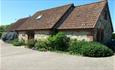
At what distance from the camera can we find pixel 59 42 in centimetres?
1912

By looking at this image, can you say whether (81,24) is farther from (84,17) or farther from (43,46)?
(43,46)

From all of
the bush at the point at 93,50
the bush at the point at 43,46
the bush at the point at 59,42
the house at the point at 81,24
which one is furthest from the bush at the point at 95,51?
the bush at the point at 43,46

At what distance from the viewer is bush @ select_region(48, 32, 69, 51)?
1908 centimetres

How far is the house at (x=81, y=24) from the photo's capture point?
19.0m

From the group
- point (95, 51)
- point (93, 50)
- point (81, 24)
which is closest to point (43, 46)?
point (81, 24)

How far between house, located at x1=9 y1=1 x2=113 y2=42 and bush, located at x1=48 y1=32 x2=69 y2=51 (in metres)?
1.23

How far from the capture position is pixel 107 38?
870 inches

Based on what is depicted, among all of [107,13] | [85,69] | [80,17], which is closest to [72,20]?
[80,17]

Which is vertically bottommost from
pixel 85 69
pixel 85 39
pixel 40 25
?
pixel 85 69

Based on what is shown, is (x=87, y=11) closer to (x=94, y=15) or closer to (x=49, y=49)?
(x=94, y=15)

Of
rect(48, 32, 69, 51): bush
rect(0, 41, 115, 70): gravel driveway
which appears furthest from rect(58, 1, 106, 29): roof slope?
rect(0, 41, 115, 70): gravel driveway

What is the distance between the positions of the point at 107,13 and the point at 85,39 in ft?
17.5

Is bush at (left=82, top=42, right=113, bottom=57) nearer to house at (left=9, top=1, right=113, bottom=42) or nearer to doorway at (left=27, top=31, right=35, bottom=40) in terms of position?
house at (left=9, top=1, right=113, bottom=42)

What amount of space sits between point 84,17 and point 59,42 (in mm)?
4043
